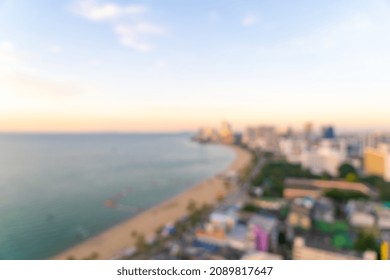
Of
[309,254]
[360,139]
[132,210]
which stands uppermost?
[360,139]

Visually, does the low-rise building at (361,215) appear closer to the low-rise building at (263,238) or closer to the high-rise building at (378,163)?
the low-rise building at (263,238)

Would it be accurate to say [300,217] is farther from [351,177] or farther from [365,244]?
[351,177]

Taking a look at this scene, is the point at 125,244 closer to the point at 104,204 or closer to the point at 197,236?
the point at 197,236

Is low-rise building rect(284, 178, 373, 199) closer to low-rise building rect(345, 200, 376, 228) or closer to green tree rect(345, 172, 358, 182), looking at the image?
green tree rect(345, 172, 358, 182)

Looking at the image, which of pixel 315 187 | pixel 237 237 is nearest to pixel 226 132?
pixel 315 187

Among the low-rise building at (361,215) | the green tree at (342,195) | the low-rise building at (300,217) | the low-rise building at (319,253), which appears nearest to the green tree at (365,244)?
the low-rise building at (319,253)

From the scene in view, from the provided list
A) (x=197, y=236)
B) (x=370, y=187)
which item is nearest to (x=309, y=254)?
(x=197, y=236)
